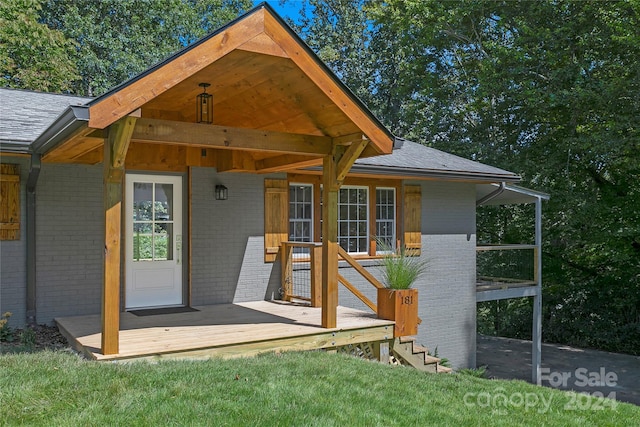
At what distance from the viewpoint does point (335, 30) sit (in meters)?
24.9

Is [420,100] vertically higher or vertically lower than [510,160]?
higher

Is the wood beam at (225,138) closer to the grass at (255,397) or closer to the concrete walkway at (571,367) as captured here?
the grass at (255,397)

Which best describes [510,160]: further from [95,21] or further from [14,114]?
[95,21]

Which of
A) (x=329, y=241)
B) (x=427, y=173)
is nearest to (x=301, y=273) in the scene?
(x=329, y=241)

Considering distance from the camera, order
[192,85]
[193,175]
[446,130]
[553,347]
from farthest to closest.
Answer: [446,130]
[553,347]
[193,175]
[192,85]

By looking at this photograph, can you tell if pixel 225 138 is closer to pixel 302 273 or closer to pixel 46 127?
pixel 46 127

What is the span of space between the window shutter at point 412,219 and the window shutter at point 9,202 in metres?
6.33

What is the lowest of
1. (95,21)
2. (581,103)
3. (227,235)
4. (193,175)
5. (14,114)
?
(227,235)

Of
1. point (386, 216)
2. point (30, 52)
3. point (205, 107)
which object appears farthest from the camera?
point (30, 52)

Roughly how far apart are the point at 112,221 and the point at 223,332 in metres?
1.95

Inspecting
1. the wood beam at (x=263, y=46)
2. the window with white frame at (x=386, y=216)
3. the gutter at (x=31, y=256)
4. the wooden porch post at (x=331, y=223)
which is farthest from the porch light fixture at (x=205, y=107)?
the window with white frame at (x=386, y=216)

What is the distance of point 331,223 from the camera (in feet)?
20.9

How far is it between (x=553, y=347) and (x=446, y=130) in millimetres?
8252

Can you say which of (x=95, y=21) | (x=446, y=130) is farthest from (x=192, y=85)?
(x=95, y=21)
